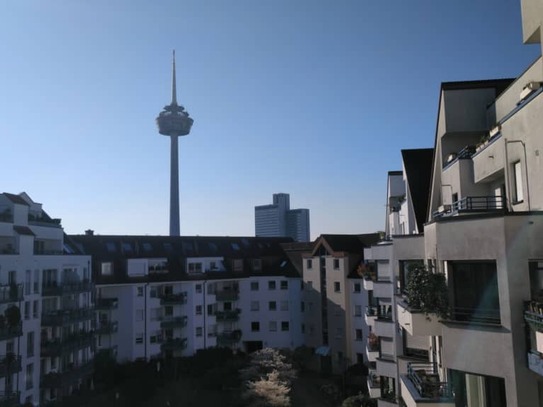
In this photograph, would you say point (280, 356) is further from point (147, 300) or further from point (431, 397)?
point (431, 397)

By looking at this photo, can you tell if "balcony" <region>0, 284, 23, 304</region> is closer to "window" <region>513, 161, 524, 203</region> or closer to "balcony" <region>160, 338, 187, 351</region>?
"balcony" <region>160, 338, 187, 351</region>

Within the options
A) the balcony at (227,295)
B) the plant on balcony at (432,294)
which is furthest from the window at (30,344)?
the plant on balcony at (432,294)

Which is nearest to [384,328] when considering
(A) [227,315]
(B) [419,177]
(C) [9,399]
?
(B) [419,177]

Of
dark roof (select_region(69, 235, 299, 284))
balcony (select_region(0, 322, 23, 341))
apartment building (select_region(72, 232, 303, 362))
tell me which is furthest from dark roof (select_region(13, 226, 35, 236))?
apartment building (select_region(72, 232, 303, 362))

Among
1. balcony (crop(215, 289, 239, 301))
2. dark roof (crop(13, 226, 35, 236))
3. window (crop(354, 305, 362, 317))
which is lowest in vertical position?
window (crop(354, 305, 362, 317))

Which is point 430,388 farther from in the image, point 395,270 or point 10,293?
point 10,293

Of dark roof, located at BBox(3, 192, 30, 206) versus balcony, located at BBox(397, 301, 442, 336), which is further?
dark roof, located at BBox(3, 192, 30, 206)

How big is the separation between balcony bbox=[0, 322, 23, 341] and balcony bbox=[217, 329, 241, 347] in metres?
30.2

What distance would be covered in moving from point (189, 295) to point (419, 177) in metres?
42.1

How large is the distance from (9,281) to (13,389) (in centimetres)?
819

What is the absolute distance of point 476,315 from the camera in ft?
45.2

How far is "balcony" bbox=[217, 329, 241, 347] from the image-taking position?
2557 inches

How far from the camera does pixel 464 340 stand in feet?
45.4

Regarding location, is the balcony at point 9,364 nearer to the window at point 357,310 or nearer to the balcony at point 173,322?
the balcony at point 173,322
